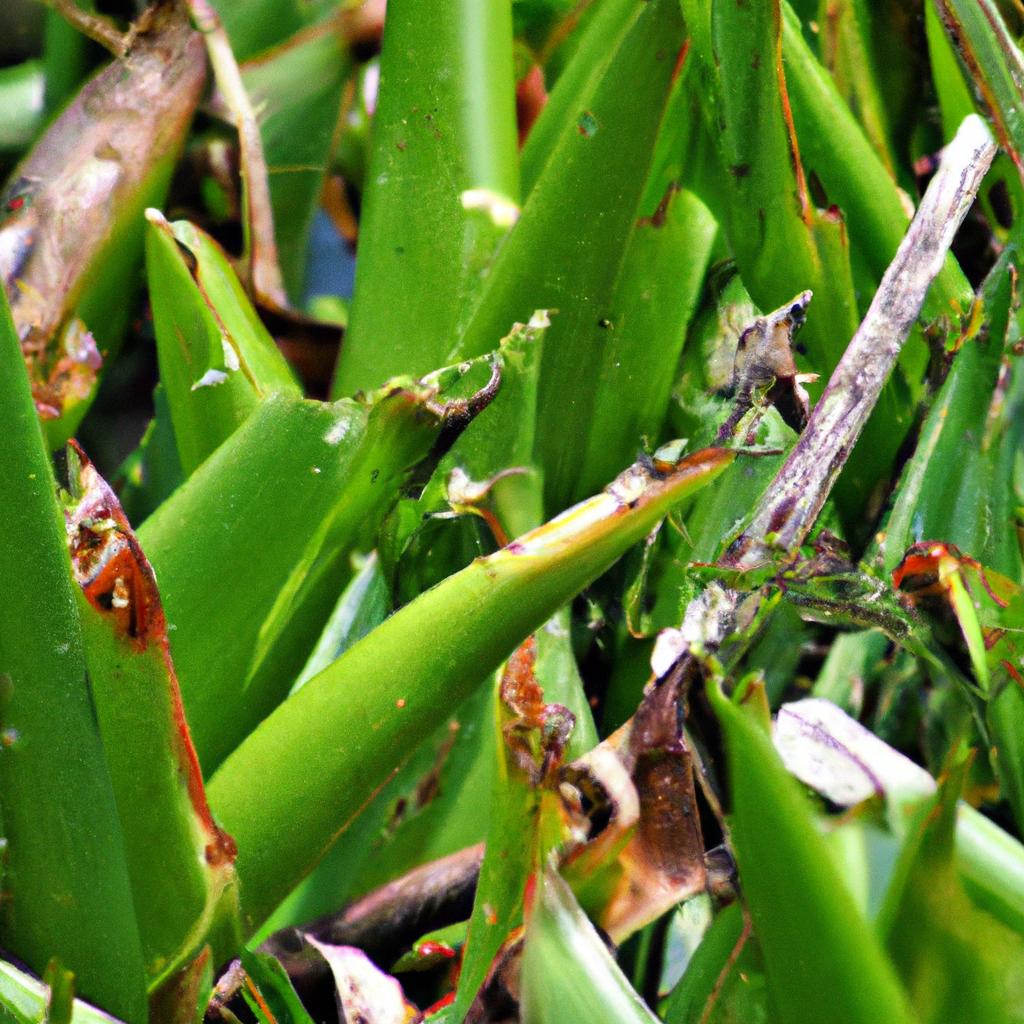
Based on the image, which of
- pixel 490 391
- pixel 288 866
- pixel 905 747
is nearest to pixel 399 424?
pixel 490 391

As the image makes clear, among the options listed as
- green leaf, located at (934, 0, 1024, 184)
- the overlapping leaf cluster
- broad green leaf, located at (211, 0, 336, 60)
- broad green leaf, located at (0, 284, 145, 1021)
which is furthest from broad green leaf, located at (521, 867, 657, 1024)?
broad green leaf, located at (211, 0, 336, 60)

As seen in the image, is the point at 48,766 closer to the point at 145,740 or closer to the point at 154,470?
the point at 145,740

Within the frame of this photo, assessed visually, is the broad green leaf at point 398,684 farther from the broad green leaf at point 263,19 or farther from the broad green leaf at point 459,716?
the broad green leaf at point 263,19

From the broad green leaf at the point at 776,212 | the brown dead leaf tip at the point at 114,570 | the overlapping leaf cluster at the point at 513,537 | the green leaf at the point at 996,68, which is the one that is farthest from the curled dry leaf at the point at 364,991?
the green leaf at the point at 996,68

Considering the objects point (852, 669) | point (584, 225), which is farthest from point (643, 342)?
point (852, 669)

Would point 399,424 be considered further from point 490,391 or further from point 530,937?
point 530,937
